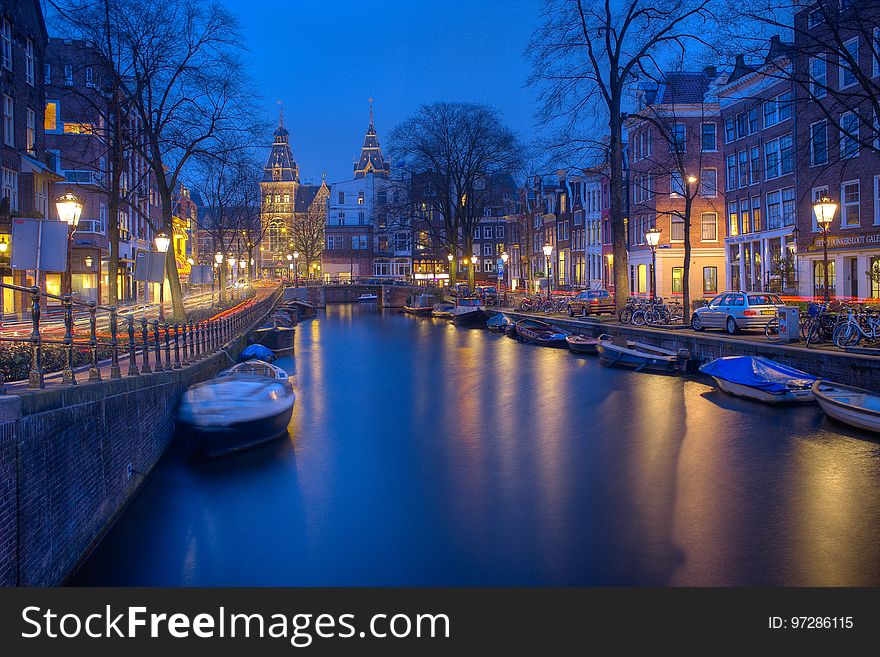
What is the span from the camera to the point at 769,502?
13836 mm

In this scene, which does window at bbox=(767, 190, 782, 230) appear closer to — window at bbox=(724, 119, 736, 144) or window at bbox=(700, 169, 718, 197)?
window at bbox=(724, 119, 736, 144)

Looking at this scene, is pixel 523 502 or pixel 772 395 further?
pixel 772 395

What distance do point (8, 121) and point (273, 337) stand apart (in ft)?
49.4

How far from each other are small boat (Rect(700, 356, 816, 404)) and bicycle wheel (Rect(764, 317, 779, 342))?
10.9ft

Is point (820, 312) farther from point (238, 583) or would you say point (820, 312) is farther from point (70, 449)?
point (70, 449)

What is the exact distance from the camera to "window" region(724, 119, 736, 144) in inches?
1973

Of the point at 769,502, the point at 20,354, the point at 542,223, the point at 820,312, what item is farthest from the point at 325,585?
the point at 542,223

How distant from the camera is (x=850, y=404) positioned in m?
18.2

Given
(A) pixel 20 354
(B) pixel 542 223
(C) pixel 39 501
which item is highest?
(B) pixel 542 223

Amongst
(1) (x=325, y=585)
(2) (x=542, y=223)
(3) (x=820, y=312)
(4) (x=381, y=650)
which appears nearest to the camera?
(4) (x=381, y=650)

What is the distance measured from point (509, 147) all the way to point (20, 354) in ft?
175

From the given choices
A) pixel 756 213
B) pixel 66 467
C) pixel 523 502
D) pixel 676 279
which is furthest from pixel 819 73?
pixel 66 467

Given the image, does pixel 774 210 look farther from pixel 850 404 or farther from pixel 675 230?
pixel 850 404

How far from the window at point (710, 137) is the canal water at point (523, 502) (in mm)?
36301
